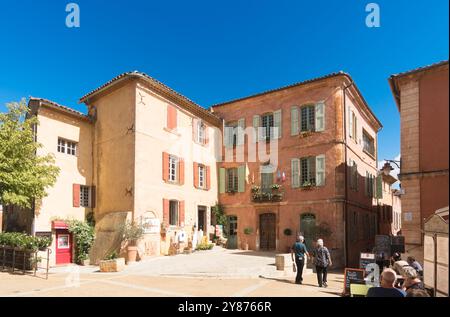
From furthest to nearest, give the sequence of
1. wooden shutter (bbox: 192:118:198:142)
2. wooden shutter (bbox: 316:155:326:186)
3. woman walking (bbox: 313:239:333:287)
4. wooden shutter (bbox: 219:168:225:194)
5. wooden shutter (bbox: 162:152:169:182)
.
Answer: wooden shutter (bbox: 219:168:225:194), wooden shutter (bbox: 192:118:198:142), wooden shutter (bbox: 316:155:326:186), wooden shutter (bbox: 162:152:169:182), woman walking (bbox: 313:239:333:287)

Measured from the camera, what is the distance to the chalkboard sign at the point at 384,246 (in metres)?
13.5

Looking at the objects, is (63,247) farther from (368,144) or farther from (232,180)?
(368,144)

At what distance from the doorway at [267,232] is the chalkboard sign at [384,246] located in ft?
22.6

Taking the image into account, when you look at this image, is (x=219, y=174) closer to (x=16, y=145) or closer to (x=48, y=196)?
(x=48, y=196)

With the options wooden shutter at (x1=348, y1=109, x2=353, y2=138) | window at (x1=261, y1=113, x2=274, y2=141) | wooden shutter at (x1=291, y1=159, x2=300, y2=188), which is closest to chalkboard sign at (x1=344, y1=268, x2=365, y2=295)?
wooden shutter at (x1=291, y1=159, x2=300, y2=188)

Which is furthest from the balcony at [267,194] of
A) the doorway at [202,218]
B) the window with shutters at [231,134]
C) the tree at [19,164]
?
the tree at [19,164]

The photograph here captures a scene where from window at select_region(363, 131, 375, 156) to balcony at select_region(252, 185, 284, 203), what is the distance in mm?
7141

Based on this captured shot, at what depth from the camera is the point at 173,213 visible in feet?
62.1

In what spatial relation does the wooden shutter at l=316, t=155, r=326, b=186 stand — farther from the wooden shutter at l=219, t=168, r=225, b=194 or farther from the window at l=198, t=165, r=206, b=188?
the window at l=198, t=165, r=206, b=188

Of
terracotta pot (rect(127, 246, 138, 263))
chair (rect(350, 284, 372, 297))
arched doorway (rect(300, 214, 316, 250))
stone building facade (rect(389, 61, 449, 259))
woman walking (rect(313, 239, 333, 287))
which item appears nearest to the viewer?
chair (rect(350, 284, 372, 297))

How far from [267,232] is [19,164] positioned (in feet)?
41.8

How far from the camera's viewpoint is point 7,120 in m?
13.9

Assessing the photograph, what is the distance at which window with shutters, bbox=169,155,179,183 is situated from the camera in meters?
19.0

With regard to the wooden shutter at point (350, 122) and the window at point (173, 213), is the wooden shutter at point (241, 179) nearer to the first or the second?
the window at point (173, 213)
